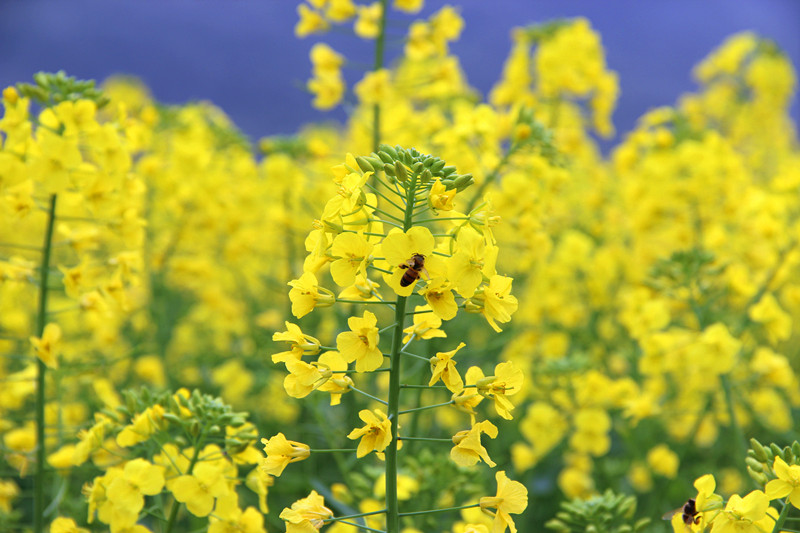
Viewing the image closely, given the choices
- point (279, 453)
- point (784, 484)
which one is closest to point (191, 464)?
point (279, 453)

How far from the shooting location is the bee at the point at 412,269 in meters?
1.35

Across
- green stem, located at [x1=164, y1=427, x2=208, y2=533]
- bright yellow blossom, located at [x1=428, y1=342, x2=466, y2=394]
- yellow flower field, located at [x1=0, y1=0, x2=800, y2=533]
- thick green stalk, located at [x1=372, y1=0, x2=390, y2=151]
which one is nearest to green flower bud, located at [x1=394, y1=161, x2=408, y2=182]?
yellow flower field, located at [x1=0, y1=0, x2=800, y2=533]

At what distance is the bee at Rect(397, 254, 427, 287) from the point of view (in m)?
1.35

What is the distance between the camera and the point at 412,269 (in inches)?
53.1

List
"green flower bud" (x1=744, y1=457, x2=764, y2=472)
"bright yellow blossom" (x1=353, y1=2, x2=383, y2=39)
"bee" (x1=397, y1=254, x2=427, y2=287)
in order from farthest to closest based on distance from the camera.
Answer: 1. "bright yellow blossom" (x1=353, y1=2, x2=383, y2=39)
2. "green flower bud" (x1=744, y1=457, x2=764, y2=472)
3. "bee" (x1=397, y1=254, x2=427, y2=287)

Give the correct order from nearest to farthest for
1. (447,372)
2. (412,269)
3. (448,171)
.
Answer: (412,269) < (447,372) < (448,171)

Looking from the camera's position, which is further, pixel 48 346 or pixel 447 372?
pixel 48 346

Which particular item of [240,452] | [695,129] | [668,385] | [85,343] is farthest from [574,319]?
[85,343]

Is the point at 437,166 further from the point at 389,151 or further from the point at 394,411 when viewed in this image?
the point at 394,411

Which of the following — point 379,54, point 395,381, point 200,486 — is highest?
point 379,54

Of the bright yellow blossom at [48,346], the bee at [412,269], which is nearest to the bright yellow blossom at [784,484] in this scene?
the bee at [412,269]

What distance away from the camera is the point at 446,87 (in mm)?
4086

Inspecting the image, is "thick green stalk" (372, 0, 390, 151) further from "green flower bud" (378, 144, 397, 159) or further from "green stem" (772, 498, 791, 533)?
"green stem" (772, 498, 791, 533)

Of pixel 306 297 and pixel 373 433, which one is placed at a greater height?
pixel 306 297
